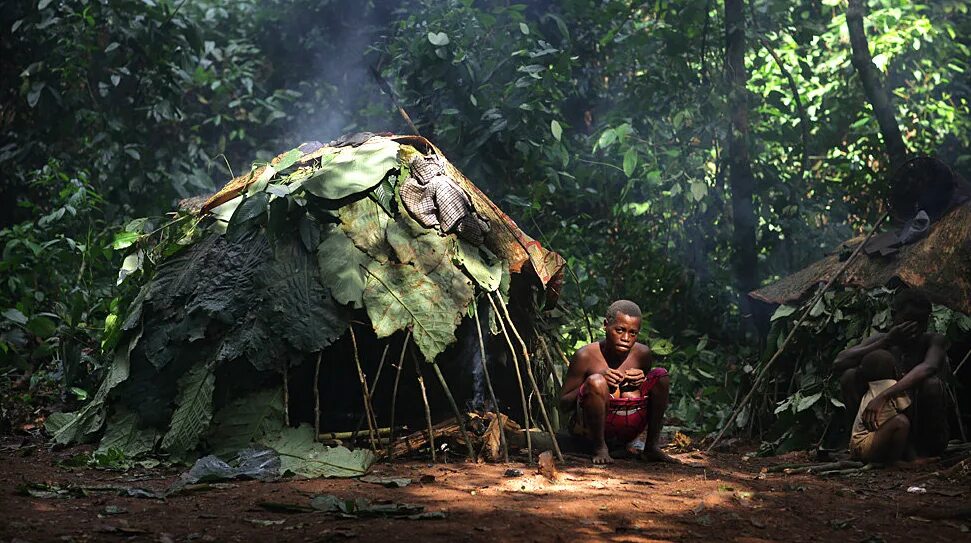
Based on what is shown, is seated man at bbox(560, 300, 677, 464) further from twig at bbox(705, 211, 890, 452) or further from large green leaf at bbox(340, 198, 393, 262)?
large green leaf at bbox(340, 198, 393, 262)

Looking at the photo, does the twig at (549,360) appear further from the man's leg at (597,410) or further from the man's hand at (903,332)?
the man's hand at (903,332)

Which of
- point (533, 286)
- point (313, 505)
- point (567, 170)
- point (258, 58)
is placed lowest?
point (313, 505)

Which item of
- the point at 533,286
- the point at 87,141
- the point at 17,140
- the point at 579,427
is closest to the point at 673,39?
the point at 533,286

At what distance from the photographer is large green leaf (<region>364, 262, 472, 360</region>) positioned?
4.65 meters

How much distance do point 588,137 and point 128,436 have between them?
19.4 feet

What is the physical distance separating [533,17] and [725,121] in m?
2.20

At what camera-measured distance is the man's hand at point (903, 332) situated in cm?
490

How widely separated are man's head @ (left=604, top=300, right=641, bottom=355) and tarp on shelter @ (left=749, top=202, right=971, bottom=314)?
72.1 inches

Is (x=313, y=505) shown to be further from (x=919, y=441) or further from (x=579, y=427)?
(x=919, y=441)

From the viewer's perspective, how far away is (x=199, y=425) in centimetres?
457

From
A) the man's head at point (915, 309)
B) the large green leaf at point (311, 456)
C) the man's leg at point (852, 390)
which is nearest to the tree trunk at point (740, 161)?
the man's leg at point (852, 390)

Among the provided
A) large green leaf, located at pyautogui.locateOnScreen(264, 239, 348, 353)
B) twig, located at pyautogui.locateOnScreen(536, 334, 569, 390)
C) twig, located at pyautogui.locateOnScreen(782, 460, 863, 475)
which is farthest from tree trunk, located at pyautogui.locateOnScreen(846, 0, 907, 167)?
large green leaf, located at pyautogui.locateOnScreen(264, 239, 348, 353)

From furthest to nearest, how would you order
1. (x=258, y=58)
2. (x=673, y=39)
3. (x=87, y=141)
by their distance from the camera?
1. (x=258, y=58)
2. (x=87, y=141)
3. (x=673, y=39)

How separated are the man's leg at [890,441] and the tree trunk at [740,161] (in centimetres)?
337
